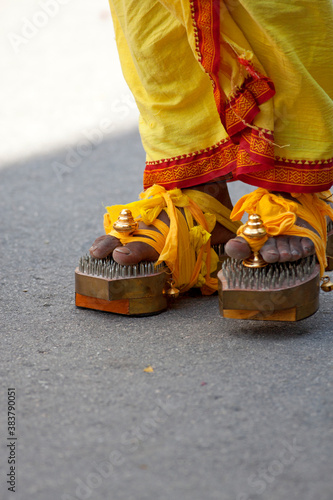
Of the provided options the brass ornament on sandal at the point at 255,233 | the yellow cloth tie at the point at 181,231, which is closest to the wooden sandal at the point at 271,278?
the brass ornament on sandal at the point at 255,233

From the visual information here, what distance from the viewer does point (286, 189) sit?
1.14 metres

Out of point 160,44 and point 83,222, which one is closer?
point 160,44

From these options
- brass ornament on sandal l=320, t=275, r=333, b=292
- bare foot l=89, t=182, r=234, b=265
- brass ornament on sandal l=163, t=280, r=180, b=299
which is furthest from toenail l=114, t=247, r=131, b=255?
brass ornament on sandal l=320, t=275, r=333, b=292

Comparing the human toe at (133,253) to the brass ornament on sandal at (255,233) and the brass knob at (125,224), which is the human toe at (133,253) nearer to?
the brass knob at (125,224)

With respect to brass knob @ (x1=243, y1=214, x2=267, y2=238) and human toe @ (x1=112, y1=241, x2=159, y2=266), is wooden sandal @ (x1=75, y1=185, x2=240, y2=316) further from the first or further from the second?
brass knob @ (x1=243, y1=214, x2=267, y2=238)

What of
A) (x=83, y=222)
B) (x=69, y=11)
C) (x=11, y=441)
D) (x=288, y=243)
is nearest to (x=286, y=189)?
(x=288, y=243)

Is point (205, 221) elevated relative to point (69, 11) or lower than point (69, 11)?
lower

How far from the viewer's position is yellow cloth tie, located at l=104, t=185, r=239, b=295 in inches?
45.9

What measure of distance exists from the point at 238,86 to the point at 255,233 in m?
0.24

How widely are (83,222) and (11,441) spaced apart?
1084 mm

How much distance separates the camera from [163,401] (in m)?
0.89

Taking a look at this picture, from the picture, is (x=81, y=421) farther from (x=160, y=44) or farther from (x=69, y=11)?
(x=69, y=11)

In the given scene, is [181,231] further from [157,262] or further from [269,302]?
[269,302]

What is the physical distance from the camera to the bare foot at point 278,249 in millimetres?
1052
